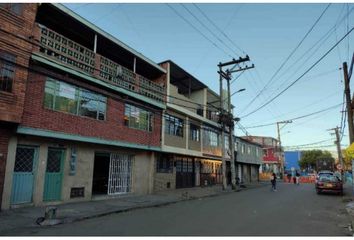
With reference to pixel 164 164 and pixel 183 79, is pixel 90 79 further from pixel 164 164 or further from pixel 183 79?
pixel 183 79

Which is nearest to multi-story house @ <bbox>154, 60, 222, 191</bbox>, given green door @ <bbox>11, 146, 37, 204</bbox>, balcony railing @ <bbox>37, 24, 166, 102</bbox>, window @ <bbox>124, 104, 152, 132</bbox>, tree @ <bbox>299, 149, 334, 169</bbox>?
window @ <bbox>124, 104, 152, 132</bbox>

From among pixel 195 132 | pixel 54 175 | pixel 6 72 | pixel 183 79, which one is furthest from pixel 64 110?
pixel 195 132

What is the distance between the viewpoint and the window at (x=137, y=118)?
61.0 feet

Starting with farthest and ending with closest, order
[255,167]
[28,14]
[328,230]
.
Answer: [255,167] < [28,14] < [328,230]

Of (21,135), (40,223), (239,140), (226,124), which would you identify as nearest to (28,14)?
(21,135)

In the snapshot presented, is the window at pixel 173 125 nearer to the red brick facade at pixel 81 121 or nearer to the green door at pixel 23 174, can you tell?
the red brick facade at pixel 81 121

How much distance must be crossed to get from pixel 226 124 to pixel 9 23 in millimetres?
19634

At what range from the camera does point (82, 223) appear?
9.93m

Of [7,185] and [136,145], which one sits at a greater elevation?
[136,145]

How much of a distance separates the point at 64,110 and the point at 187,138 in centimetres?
1315

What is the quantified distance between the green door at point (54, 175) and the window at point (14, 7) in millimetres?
6085

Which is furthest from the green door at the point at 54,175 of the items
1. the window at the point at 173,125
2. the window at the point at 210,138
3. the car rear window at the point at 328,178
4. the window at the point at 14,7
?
the car rear window at the point at 328,178

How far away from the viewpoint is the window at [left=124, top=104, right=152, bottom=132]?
1858cm

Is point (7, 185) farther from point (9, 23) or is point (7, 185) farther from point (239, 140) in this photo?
point (239, 140)
